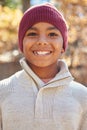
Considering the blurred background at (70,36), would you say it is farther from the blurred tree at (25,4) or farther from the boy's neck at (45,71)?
the boy's neck at (45,71)

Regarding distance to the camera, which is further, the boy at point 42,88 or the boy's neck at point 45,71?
the boy's neck at point 45,71

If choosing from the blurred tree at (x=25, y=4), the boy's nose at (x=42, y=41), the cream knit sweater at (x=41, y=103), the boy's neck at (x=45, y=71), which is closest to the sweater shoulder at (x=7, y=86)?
the cream knit sweater at (x=41, y=103)

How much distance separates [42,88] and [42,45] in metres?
0.23

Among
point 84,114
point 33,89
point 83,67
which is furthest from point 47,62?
point 83,67

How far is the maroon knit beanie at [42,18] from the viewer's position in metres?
2.91

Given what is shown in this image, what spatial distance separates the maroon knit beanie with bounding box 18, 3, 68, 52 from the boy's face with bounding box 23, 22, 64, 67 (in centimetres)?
3

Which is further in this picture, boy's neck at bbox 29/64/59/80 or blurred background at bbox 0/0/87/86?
blurred background at bbox 0/0/87/86

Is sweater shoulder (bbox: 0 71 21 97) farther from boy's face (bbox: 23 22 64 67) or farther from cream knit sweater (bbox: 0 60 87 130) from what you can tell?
boy's face (bbox: 23 22 64 67)

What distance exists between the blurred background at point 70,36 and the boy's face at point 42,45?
5.10 metres

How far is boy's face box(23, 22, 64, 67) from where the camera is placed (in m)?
2.87

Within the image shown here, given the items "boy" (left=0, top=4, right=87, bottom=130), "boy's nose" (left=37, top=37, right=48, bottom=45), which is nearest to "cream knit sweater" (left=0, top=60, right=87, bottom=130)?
"boy" (left=0, top=4, right=87, bottom=130)

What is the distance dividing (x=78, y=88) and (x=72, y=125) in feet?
0.74

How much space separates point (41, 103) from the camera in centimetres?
285

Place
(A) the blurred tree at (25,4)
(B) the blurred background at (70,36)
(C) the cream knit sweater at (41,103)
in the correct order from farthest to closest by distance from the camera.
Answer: (A) the blurred tree at (25,4) → (B) the blurred background at (70,36) → (C) the cream knit sweater at (41,103)
